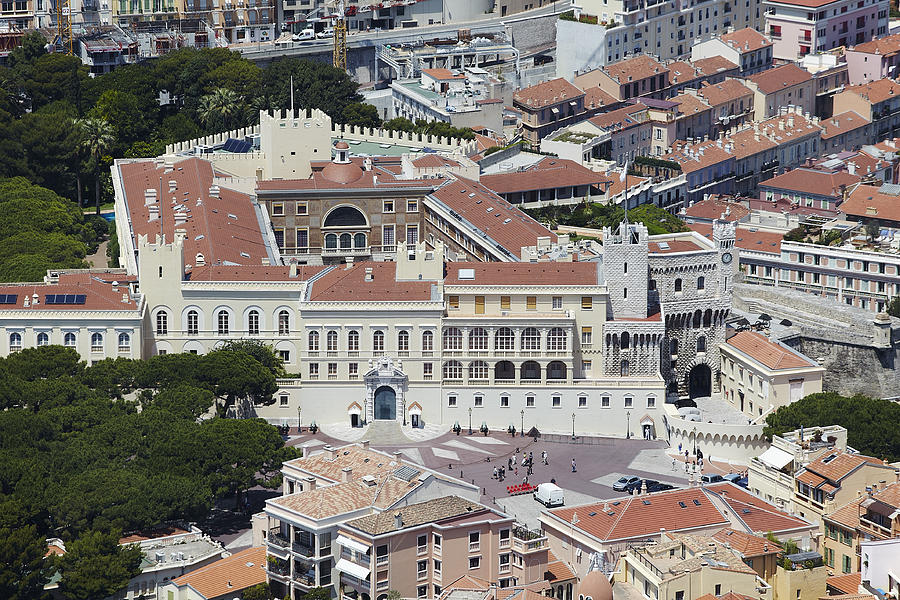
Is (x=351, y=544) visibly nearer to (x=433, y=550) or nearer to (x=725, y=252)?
(x=433, y=550)

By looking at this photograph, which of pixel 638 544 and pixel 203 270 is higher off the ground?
pixel 203 270

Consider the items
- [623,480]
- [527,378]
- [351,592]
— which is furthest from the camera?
[527,378]

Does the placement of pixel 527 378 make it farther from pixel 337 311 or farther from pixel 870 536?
pixel 870 536

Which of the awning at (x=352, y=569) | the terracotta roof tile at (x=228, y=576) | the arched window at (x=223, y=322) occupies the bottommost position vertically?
the terracotta roof tile at (x=228, y=576)

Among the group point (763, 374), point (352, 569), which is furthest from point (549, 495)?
point (763, 374)

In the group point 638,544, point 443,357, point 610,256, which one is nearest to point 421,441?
point 443,357

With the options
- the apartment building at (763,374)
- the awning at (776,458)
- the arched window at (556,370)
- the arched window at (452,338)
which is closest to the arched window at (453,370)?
the arched window at (452,338)

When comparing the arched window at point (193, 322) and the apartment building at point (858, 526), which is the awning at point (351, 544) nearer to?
the apartment building at point (858, 526)

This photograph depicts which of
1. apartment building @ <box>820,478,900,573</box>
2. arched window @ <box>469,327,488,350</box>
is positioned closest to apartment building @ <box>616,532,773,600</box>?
apartment building @ <box>820,478,900,573</box>
